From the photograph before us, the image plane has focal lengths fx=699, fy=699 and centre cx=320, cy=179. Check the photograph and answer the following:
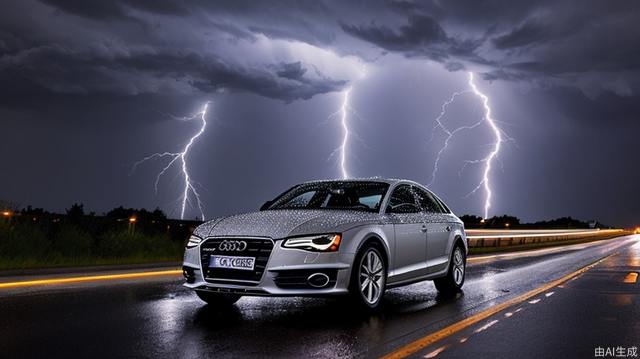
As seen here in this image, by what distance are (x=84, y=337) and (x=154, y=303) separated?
2531mm

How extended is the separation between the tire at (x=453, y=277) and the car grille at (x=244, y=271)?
4045 millimetres

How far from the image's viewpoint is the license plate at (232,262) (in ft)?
25.1

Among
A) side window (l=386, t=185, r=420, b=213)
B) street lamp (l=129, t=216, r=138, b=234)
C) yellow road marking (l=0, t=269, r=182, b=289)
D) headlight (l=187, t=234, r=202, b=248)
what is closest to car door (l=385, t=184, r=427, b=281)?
side window (l=386, t=185, r=420, b=213)

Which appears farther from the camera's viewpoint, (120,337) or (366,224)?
(366,224)

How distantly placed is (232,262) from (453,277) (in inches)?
178

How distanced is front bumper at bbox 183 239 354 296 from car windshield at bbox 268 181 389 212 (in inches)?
53.7

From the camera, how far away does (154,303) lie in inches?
353

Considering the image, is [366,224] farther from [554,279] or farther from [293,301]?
[554,279]

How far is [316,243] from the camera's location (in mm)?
7707

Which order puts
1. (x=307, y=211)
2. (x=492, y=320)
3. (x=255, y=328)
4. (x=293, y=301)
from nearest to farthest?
(x=255, y=328)
(x=492, y=320)
(x=307, y=211)
(x=293, y=301)

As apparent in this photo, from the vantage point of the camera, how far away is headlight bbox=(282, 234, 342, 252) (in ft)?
25.1

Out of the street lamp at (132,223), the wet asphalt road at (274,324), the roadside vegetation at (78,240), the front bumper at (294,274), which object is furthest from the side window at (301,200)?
the street lamp at (132,223)

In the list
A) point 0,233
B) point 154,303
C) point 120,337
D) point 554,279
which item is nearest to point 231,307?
point 154,303

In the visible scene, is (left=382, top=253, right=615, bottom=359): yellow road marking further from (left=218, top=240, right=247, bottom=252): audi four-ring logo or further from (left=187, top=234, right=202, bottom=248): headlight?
(left=187, top=234, right=202, bottom=248): headlight
